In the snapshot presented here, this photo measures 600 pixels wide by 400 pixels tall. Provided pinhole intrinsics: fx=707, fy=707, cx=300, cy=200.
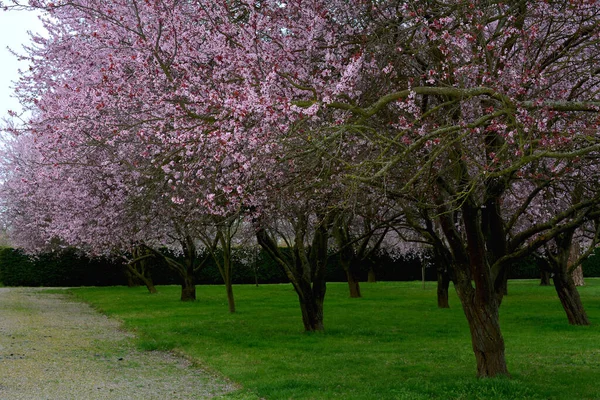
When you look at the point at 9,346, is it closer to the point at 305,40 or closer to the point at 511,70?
A: the point at 305,40

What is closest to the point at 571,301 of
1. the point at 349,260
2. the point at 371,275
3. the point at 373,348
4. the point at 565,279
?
the point at 565,279

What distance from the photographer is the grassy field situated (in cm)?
938

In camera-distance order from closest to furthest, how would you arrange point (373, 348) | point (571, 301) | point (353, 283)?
1. point (373, 348)
2. point (571, 301)
3. point (353, 283)

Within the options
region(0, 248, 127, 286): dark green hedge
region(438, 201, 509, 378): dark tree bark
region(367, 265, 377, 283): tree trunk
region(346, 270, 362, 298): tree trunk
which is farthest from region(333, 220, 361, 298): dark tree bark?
region(0, 248, 127, 286): dark green hedge

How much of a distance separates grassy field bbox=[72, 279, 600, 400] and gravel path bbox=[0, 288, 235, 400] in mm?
563

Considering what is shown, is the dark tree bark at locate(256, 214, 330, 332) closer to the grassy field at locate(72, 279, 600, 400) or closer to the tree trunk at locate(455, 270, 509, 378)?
the grassy field at locate(72, 279, 600, 400)

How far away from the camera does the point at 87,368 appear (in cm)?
1124

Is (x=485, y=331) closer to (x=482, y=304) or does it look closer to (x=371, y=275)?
(x=482, y=304)

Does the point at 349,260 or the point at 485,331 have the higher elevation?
the point at 349,260

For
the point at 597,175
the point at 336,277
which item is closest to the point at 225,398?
the point at 597,175

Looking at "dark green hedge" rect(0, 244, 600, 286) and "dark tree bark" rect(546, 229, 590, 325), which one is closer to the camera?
"dark tree bark" rect(546, 229, 590, 325)

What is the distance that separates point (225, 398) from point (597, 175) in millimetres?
6071

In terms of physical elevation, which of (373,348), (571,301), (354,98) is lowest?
(373,348)

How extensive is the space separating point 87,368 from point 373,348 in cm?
543
